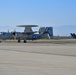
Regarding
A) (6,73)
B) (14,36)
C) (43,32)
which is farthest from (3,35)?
(6,73)

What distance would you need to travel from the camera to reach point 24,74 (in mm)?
14867

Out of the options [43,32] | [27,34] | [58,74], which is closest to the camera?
[58,74]

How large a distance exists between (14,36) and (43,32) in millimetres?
17669

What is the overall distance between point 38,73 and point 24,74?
67 centimetres

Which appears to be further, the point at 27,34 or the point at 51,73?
the point at 27,34

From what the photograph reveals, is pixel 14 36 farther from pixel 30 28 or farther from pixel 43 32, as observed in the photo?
pixel 43 32

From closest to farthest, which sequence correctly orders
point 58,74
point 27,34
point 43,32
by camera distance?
point 58,74 → point 27,34 → point 43,32

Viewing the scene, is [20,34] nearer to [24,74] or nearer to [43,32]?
[43,32]

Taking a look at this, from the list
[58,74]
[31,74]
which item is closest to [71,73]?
[58,74]

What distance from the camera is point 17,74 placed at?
14.8 metres

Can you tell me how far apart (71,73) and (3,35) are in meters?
110

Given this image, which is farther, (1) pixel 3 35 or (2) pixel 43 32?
(2) pixel 43 32

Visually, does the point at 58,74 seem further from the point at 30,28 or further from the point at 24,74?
the point at 30,28

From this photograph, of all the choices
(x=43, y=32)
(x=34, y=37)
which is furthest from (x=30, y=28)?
(x=43, y=32)
